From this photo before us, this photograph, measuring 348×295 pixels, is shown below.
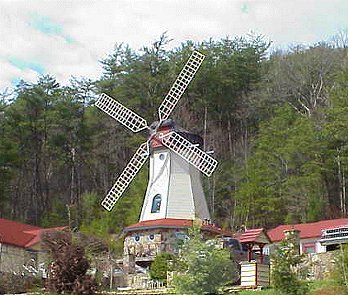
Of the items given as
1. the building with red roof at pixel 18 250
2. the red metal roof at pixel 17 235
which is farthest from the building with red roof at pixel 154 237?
the red metal roof at pixel 17 235

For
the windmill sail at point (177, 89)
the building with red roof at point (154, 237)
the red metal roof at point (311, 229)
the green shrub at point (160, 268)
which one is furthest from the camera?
the windmill sail at point (177, 89)

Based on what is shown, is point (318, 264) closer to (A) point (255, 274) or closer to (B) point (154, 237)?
(A) point (255, 274)

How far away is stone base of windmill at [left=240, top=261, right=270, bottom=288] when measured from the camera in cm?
2185

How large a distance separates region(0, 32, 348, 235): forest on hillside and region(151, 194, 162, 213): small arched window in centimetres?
479

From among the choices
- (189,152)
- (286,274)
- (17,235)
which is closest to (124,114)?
(189,152)

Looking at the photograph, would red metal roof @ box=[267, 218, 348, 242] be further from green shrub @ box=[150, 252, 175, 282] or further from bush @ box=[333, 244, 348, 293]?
bush @ box=[333, 244, 348, 293]

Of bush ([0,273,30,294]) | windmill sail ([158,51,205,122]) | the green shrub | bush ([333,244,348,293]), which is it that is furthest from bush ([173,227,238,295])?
windmill sail ([158,51,205,122])

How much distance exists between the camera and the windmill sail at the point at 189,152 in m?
34.3

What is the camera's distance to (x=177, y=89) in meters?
37.5

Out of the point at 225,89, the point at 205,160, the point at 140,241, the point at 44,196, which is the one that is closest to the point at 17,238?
the point at 140,241

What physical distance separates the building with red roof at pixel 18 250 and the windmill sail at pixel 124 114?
24.7 feet

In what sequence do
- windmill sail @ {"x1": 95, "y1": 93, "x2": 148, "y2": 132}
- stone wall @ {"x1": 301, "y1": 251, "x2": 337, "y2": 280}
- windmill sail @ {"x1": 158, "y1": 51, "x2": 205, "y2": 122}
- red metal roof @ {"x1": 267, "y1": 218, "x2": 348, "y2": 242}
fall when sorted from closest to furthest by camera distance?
stone wall @ {"x1": 301, "y1": 251, "x2": 337, "y2": 280} < red metal roof @ {"x1": 267, "y1": 218, "x2": 348, "y2": 242} < windmill sail @ {"x1": 158, "y1": 51, "x2": 205, "y2": 122} < windmill sail @ {"x1": 95, "y1": 93, "x2": 148, "y2": 132}

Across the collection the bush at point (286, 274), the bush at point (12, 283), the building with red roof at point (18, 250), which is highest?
the building with red roof at point (18, 250)

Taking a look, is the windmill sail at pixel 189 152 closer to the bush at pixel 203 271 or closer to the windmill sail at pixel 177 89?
the windmill sail at pixel 177 89
